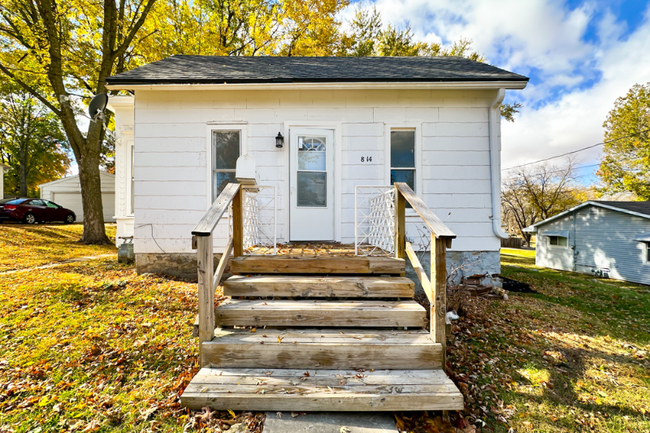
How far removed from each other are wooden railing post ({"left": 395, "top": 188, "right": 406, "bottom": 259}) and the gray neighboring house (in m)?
12.4

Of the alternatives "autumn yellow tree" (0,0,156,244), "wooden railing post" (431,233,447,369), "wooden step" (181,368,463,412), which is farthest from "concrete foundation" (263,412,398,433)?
"autumn yellow tree" (0,0,156,244)

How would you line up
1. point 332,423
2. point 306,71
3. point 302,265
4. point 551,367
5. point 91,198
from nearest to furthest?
point 332,423 < point 551,367 < point 302,265 < point 306,71 < point 91,198

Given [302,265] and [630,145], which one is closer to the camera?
[302,265]

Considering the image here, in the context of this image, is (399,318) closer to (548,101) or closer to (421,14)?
(421,14)

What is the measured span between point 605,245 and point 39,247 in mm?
20210

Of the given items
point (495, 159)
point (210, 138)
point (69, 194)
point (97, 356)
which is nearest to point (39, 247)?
point (210, 138)

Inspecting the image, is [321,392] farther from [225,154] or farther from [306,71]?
[306,71]

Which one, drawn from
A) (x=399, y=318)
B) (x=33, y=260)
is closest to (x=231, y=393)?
(x=399, y=318)

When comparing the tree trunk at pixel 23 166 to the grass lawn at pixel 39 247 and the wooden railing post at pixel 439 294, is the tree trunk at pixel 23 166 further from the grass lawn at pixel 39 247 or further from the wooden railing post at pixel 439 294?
the wooden railing post at pixel 439 294

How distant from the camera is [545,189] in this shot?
22.0 metres

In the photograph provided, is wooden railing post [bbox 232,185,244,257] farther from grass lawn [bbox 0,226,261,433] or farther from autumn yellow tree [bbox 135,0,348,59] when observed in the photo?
autumn yellow tree [bbox 135,0,348,59]

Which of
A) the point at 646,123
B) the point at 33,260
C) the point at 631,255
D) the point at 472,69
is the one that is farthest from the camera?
the point at 646,123

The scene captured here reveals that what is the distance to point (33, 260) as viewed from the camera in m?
6.18

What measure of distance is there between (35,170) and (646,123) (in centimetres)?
4355
